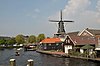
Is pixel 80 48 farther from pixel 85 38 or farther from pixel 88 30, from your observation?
pixel 88 30

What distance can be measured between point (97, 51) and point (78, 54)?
5.06 meters

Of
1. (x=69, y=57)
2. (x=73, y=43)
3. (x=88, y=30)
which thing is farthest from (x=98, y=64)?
(x=88, y=30)

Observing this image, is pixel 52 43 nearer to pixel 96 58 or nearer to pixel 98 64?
pixel 96 58

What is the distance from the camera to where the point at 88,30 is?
7662 centimetres

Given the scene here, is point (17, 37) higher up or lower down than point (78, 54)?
higher up

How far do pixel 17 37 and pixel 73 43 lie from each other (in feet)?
344

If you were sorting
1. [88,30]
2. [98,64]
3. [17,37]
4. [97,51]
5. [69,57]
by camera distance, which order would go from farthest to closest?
1. [17,37]
2. [88,30]
3. [69,57]
4. [97,51]
5. [98,64]

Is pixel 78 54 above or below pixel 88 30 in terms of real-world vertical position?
below

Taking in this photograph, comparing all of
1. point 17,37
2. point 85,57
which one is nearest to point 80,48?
point 85,57

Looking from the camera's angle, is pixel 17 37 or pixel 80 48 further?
pixel 17 37

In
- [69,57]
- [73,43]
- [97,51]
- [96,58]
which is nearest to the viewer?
[96,58]

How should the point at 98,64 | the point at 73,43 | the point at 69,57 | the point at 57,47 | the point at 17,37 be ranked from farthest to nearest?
the point at 17,37 → the point at 57,47 → the point at 73,43 → the point at 69,57 → the point at 98,64

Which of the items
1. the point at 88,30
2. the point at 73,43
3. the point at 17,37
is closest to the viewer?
the point at 73,43

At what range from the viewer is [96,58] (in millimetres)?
51219
